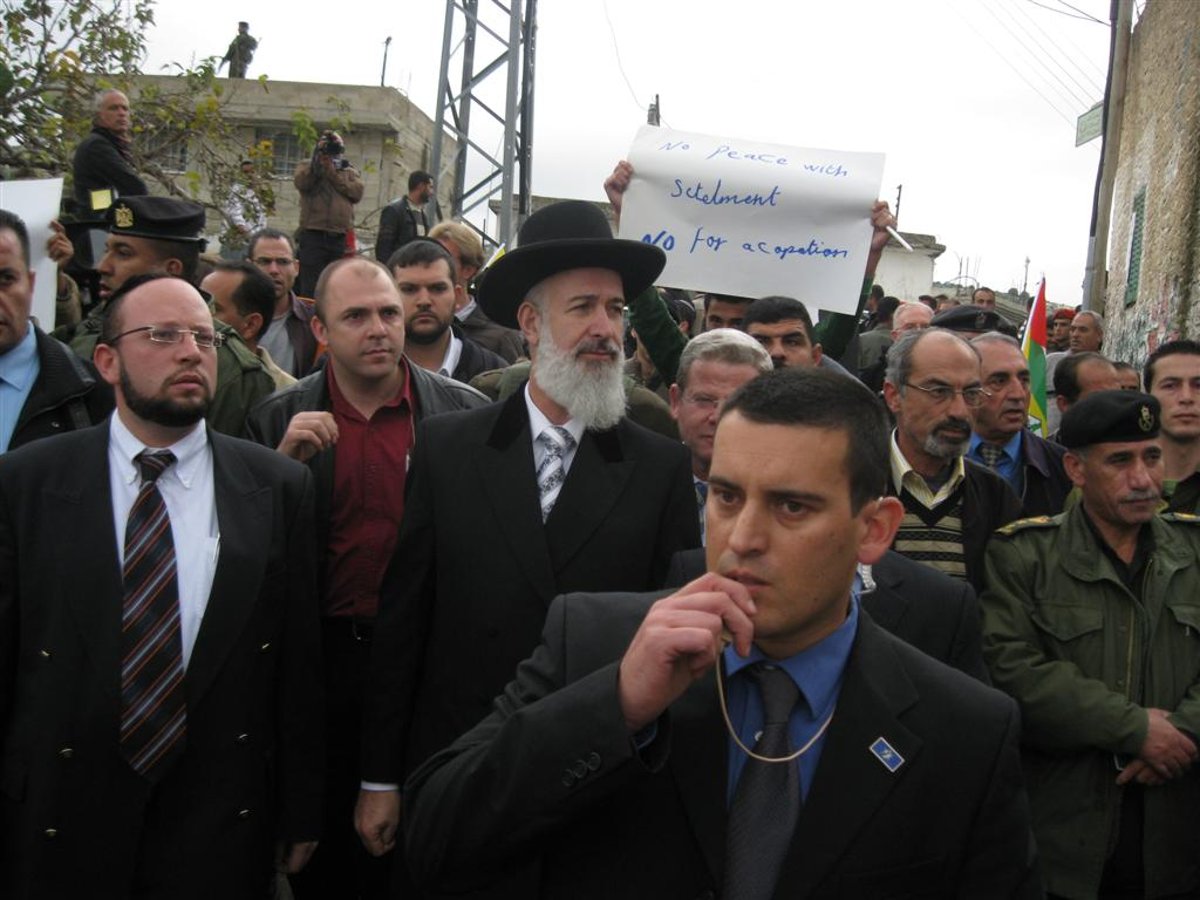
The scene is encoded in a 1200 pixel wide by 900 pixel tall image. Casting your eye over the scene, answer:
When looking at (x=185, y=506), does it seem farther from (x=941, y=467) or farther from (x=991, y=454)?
(x=991, y=454)

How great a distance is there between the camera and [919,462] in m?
4.00

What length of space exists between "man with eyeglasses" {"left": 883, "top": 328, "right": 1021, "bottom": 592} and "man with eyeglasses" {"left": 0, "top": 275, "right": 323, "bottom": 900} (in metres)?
2.02

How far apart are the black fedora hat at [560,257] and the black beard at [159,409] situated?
1020 mm

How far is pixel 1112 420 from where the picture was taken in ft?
12.5

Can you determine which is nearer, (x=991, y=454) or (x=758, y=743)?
(x=758, y=743)

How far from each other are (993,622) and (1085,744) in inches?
17.7

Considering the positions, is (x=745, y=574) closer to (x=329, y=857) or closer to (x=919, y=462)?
(x=919, y=462)

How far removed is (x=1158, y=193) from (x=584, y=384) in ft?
40.9

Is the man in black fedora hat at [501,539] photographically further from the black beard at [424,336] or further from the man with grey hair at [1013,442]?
the man with grey hair at [1013,442]

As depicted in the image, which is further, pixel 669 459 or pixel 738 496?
pixel 669 459

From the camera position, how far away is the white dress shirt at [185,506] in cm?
309

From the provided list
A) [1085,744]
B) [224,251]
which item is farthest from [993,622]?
[224,251]

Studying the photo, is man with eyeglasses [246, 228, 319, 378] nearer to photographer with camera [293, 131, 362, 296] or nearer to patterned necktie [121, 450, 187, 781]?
photographer with camera [293, 131, 362, 296]

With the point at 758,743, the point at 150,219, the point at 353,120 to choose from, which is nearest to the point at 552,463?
the point at 758,743
